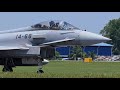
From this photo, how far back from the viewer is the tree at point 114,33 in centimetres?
11330

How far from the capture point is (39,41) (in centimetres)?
2314

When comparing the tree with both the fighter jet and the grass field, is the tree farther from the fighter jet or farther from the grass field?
the fighter jet

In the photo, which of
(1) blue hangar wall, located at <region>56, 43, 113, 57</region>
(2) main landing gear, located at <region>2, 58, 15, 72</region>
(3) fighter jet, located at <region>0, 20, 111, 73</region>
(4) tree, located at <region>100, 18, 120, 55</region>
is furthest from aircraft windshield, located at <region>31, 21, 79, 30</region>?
(4) tree, located at <region>100, 18, 120, 55</region>

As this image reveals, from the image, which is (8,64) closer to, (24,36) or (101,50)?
(24,36)

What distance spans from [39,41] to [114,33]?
332 feet

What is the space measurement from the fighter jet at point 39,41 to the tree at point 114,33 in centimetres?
8805

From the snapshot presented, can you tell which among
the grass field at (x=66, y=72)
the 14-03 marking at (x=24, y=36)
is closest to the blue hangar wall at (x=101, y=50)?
the grass field at (x=66, y=72)
